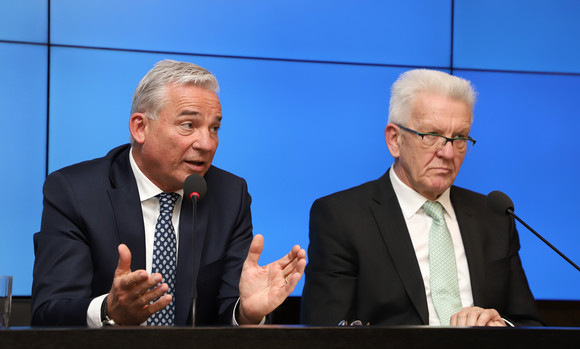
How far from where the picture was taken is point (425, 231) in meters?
2.44

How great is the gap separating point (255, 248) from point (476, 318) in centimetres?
67

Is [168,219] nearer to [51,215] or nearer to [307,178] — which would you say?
[51,215]

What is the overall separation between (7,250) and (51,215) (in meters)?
1.17

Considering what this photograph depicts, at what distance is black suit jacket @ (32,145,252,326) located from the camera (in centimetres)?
198

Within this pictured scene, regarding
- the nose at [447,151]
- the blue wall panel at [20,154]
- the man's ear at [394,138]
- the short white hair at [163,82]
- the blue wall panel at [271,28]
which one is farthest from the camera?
the blue wall panel at [271,28]

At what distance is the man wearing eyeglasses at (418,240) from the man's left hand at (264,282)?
17.3 inches

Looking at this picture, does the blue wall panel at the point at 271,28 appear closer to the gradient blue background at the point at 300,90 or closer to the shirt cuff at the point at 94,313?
the gradient blue background at the point at 300,90

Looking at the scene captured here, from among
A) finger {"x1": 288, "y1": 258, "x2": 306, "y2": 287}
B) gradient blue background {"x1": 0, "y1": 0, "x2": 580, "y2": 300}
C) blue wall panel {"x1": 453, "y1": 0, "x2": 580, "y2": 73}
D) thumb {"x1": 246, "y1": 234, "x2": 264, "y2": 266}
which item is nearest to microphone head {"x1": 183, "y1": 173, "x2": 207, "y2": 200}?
thumb {"x1": 246, "y1": 234, "x2": 264, "y2": 266}

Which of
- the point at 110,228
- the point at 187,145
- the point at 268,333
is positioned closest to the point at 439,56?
the point at 187,145

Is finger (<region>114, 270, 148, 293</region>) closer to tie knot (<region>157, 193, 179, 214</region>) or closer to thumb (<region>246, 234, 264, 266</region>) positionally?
thumb (<region>246, 234, 264, 266</region>)

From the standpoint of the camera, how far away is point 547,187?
3.61 metres

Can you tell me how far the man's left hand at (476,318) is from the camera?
6.47 feet

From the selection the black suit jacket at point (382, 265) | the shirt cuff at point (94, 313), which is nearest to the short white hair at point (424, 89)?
the black suit jacket at point (382, 265)

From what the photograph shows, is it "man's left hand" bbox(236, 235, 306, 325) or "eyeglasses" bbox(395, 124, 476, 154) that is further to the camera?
"eyeglasses" bbox(395, 124, 476, 154)
